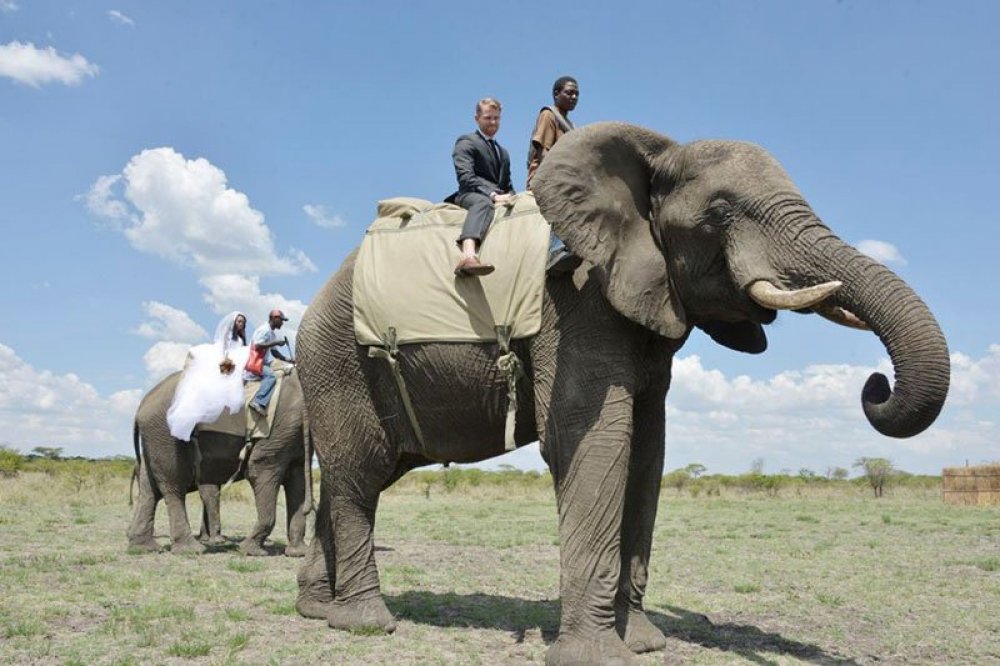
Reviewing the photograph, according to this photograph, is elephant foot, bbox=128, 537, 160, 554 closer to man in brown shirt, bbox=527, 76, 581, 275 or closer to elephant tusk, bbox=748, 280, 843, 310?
man in brown shirt, bbox=527, 76, 581, 275

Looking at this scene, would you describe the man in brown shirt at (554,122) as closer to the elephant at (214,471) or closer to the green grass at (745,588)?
the green grass at (745,588)

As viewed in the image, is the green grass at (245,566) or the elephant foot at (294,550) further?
the elephant foot at (294,550)

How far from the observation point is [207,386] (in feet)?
41.9

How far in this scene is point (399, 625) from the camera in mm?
7469

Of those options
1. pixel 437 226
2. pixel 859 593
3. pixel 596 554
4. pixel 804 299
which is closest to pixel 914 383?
pixel 804 299

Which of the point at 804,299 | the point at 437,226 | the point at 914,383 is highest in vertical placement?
the point at 437,226

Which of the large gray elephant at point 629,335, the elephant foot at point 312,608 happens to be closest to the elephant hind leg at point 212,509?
the elephant foot at point 312,608

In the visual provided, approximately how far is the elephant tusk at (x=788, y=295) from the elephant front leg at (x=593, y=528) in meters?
1.15

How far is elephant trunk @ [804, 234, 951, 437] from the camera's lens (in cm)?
495

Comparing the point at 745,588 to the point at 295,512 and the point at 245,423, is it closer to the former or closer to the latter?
the point at 295,512

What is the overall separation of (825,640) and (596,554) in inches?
92.4

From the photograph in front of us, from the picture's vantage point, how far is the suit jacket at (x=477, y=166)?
7188 mm

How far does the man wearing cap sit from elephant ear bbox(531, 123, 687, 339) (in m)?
7.87

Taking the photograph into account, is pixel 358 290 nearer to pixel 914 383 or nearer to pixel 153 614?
pixel 153 614
